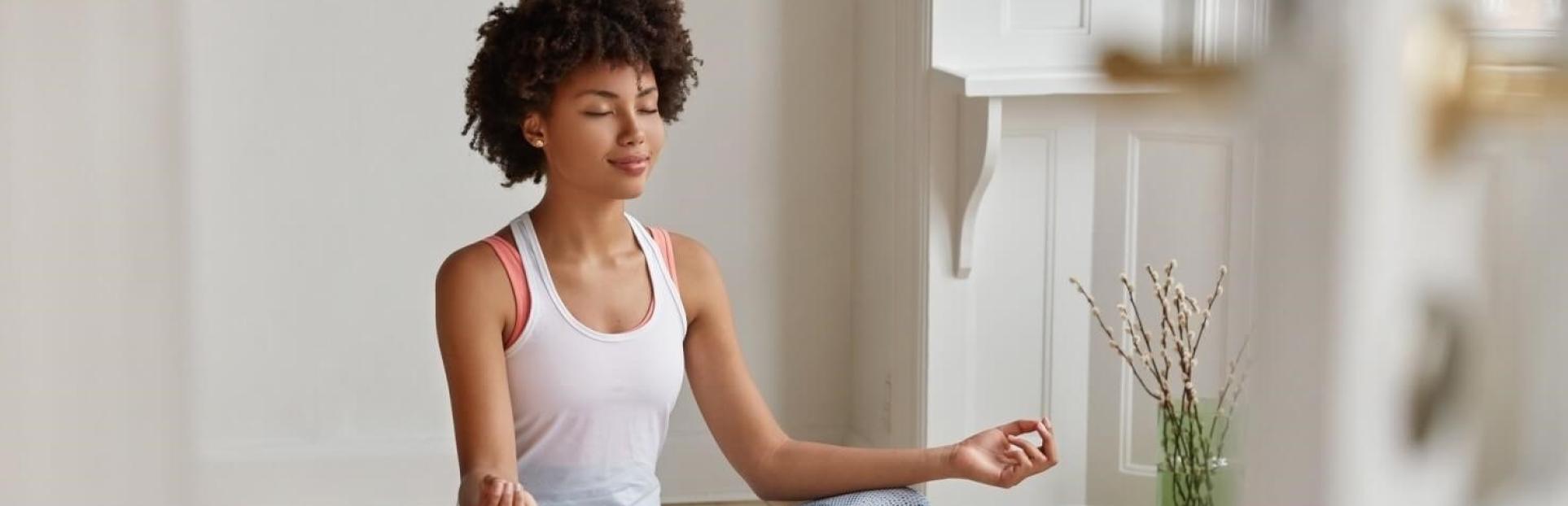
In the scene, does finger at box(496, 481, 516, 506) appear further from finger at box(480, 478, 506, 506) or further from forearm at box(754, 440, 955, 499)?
forearm at box(754, 440, 955, 499)

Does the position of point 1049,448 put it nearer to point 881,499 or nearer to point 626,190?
point 881,499

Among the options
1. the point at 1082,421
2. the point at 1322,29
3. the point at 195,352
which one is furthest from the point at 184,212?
the point at 1322,29

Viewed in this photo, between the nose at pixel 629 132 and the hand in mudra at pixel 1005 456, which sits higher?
the nose at pixel 629 132

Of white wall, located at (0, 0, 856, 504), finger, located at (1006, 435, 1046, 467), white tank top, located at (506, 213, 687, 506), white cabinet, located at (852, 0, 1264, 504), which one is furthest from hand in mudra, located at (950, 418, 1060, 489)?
white wall, located at (0, 0, 856, 504)

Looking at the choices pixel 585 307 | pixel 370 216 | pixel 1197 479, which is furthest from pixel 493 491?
pixel 370 216

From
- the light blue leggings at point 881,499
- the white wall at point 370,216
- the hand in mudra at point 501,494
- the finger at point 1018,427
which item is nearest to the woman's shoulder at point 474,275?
the hand in mudra at point 501,494

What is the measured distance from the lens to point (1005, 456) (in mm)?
1576

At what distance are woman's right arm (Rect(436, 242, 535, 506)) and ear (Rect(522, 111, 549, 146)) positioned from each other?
0.11 m

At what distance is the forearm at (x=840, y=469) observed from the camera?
5.20 ft

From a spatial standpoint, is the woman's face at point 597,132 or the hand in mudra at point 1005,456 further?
the woman's face at point 597,132

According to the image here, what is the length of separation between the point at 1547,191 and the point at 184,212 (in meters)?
2.91

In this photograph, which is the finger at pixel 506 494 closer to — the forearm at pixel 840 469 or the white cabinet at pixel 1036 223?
the forearm at pixel 840 469

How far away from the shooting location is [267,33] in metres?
3.08

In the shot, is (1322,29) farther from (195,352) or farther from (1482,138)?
(195,352)
